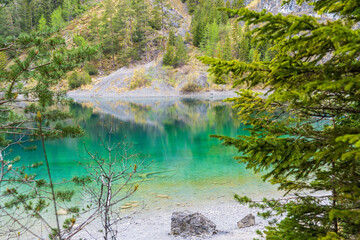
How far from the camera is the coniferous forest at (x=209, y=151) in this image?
2.58m

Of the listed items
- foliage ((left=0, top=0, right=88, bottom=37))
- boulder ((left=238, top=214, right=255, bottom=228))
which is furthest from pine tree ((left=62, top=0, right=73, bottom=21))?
boulder ((left=238, top=214, right=255, bottom=228))

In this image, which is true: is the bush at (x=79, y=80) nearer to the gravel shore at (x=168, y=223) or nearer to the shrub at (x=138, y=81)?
the shrub at (x=138, y=81)

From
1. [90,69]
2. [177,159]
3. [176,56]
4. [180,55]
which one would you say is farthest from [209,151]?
[90,69]

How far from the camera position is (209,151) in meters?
20.2

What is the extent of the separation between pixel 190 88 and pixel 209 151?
52.4m

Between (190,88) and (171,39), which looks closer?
(190,88)

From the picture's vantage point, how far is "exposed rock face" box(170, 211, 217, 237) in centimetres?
780

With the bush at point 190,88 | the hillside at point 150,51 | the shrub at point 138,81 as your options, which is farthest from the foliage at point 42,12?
the bush at point 190,88

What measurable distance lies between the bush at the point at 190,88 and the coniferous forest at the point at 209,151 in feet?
103

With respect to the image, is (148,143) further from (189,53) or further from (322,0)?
(189,53)

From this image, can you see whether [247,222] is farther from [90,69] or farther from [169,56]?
[90,69]

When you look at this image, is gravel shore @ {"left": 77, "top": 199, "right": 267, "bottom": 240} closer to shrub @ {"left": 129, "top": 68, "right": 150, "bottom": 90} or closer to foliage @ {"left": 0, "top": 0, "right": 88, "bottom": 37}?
shrub @ {"left": 129, "top": 68, "right": 150, "bottom": 90}

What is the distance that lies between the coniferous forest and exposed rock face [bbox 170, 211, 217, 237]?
0.10 ft

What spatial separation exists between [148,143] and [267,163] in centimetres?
2076
